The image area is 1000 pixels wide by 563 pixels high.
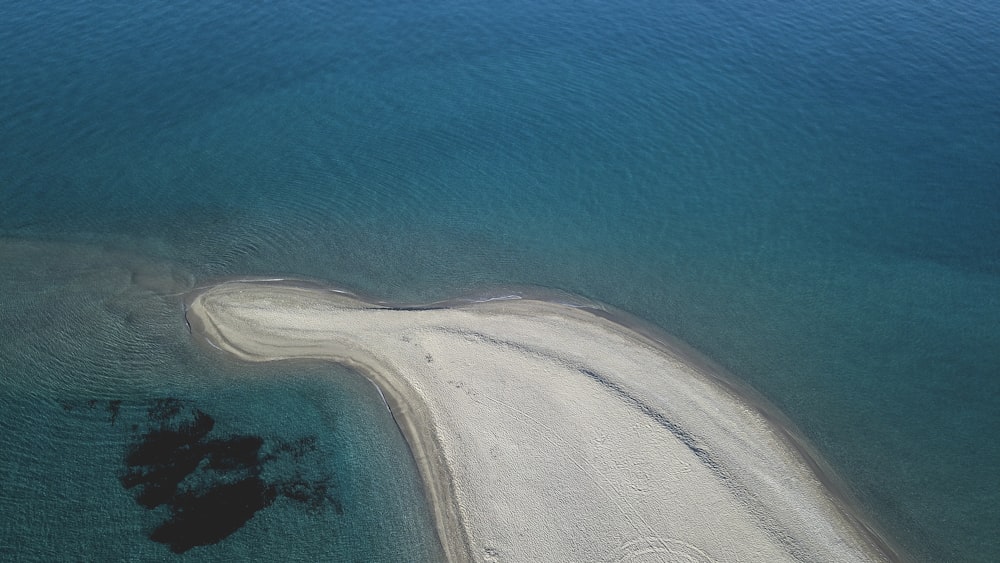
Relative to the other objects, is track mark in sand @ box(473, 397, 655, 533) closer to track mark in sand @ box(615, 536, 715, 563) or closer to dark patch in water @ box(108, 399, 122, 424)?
track mark in sand @ box(615, 536, 715, 563)

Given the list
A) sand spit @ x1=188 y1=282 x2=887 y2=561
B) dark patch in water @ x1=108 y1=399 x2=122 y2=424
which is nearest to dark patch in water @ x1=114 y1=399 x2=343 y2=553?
dark patch in water @ x1=108 y1=399 x2=122 y2=424

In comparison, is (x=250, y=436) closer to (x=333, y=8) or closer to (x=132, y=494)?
(x=132, y=494)

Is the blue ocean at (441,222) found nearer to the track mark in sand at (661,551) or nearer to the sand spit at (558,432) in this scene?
the sand spit at (558,432)

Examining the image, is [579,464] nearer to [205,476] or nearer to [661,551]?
[661,551]

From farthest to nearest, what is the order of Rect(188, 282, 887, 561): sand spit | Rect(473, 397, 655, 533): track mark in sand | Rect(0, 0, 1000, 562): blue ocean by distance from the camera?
Rect(0, 0, 1000, 562): blue ocean < Rect(473, 397, 655, 533): track mark in sand < Rect(188, 282, 887, 561): sand spit

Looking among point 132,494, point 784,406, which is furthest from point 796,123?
point 132,494
